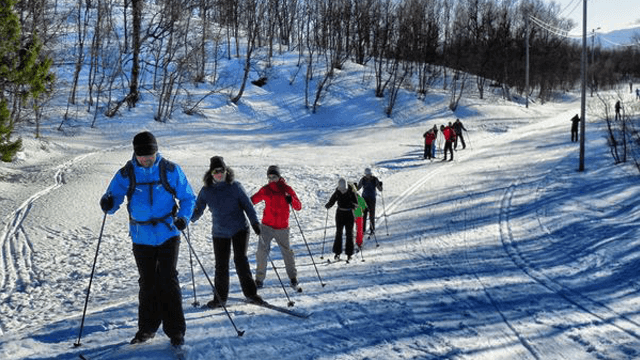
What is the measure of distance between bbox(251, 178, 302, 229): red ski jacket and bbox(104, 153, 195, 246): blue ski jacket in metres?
2.26

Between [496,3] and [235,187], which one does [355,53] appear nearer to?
[496,3]

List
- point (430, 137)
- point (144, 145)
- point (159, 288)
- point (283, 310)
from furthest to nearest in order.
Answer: point (430, 137) → point (283, 310) → point (159, 288) → point (144, 145)

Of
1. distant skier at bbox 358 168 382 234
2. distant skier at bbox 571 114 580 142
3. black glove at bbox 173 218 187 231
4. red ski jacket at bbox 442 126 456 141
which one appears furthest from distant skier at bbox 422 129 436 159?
black glove at bbox 173 218 187 231

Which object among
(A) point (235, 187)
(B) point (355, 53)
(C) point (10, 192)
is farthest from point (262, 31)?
(A) point (235, 187)

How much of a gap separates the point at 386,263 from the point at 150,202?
5648mm

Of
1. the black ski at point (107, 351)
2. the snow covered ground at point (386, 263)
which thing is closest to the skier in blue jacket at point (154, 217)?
the black ski at point (107, 351)

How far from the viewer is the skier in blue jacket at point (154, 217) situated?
4.89 meters

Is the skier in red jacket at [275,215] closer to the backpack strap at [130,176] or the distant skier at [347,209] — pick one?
the distant skier at [347,209]

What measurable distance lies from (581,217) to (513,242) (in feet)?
10.3

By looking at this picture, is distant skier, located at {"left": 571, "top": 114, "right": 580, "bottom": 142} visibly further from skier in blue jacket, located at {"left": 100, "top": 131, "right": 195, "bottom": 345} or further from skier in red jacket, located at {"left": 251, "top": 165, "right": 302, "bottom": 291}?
skier in blue jacket, located at {"left": 100, "top": 131, "right": 195, "bottom": 345}

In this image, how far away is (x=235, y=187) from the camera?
21.0 feet

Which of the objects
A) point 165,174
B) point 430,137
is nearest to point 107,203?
point 165,174

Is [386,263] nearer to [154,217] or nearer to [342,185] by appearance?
[342,185]

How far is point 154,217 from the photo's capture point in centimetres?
492
